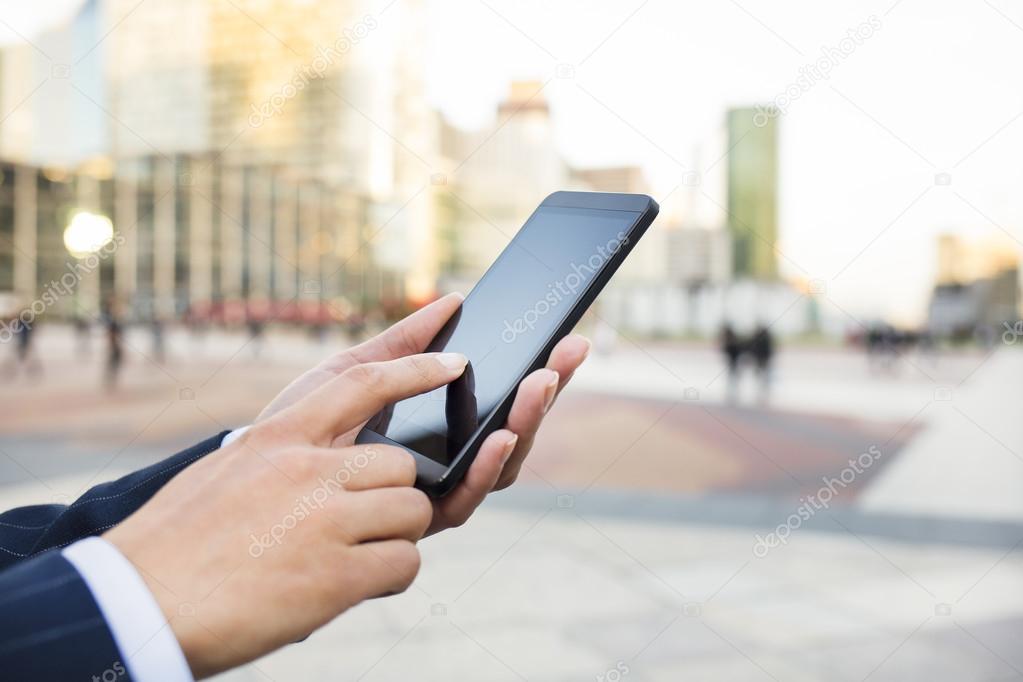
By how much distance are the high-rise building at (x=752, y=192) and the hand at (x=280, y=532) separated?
25.5m

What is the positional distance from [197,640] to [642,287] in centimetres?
5278

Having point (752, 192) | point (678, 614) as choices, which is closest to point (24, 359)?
point (678, 614)

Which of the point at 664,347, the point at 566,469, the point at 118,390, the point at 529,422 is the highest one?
the point at 529,422

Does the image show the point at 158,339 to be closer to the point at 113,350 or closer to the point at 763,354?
the point at 113,350

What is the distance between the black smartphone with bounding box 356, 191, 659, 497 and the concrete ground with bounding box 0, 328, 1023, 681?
3.10m

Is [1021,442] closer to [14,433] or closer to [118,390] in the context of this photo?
[14,433]

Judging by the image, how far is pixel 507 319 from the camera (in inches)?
58.9

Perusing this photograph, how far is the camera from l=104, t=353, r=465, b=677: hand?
0.84 metres

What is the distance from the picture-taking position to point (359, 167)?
227 ft

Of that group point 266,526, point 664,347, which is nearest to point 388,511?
point 266,526

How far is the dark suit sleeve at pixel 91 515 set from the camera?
130cm

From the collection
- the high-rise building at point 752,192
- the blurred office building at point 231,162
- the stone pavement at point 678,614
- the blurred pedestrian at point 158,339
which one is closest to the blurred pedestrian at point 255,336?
the blurred office building at point 231,162

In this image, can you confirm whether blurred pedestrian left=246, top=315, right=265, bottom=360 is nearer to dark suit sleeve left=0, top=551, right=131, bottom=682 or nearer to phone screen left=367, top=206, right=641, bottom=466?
phone screen left=367, top=206, right=641, bottom=466

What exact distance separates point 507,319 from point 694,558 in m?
4.82
